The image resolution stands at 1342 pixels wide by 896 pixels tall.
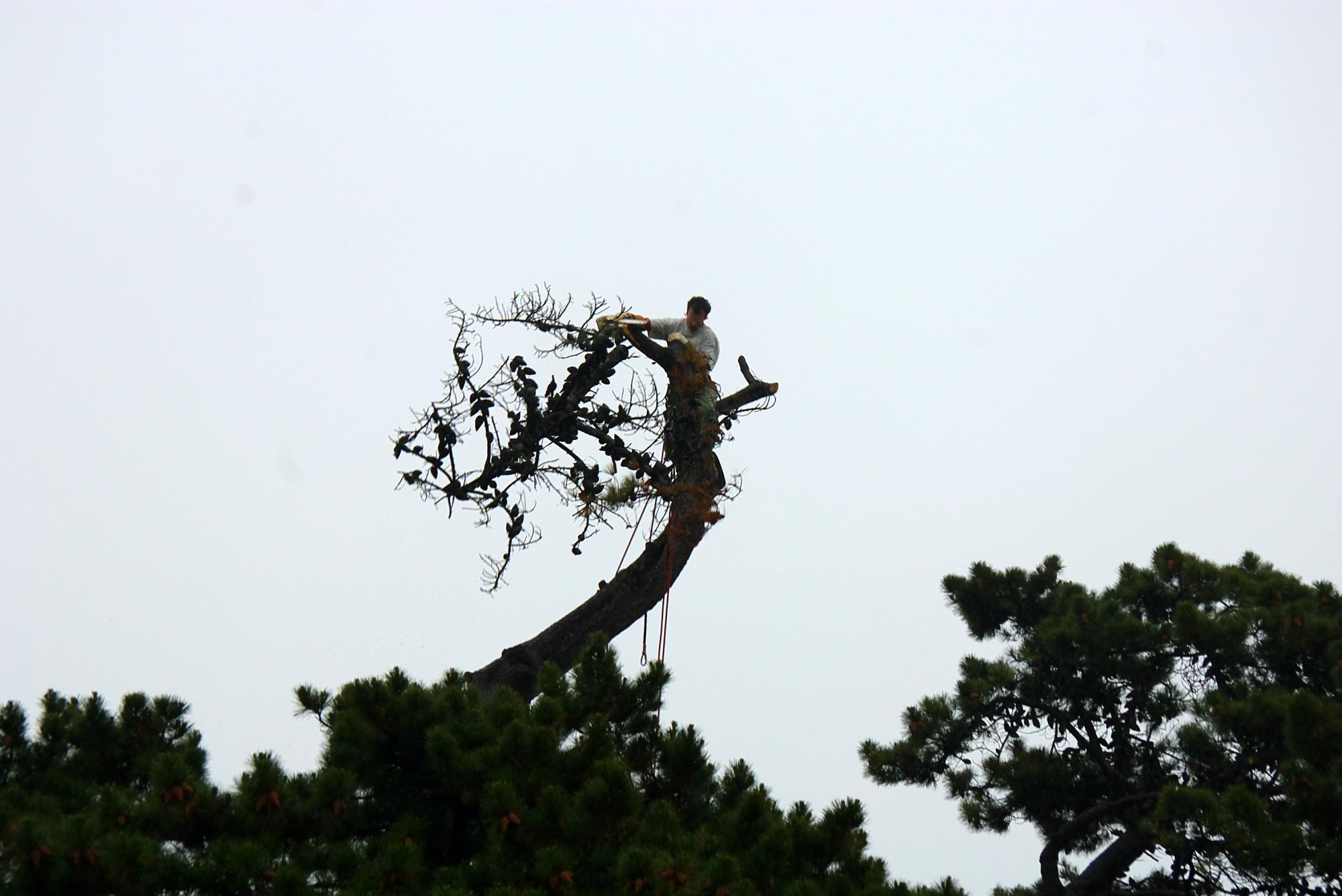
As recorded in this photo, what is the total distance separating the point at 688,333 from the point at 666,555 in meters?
0.98

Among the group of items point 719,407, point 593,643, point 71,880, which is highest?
point 719,407

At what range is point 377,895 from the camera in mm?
3307

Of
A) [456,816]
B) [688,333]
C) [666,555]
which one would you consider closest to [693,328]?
[688,333]

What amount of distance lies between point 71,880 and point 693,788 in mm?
1766

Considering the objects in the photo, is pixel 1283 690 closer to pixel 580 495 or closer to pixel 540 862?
pixel 580 495

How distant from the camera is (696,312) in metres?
5.52

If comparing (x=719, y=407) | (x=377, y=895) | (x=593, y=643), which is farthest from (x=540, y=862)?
(x=719, y=407)

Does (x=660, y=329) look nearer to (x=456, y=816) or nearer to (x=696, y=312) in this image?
(x=696, y=312)

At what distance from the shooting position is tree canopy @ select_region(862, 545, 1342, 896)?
589cm

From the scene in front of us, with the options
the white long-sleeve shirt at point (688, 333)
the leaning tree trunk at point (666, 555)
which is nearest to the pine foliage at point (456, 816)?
the leaning tree trunk at point (666, 555)

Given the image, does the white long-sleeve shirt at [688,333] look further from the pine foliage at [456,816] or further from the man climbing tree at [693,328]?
the pine foliage at [456,816]

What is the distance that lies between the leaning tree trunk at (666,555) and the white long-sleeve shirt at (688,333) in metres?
0.14

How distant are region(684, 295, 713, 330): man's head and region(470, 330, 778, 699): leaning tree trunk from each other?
0.72ft

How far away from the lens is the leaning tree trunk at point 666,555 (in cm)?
520
